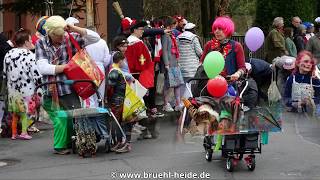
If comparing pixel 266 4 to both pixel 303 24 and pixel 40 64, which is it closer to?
pixel 303 24

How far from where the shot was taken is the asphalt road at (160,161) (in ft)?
24.3

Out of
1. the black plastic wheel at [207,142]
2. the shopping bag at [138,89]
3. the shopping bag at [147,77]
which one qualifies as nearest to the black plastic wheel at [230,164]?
the black plastic wheel at [207,142]

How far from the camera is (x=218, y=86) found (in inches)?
278

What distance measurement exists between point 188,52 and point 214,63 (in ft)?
16.7

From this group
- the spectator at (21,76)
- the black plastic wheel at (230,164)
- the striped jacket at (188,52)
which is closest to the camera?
the black plastic wheel at (230,164)

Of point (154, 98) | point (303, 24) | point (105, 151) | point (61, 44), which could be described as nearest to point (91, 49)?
point (61, 44)

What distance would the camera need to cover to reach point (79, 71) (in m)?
8.16

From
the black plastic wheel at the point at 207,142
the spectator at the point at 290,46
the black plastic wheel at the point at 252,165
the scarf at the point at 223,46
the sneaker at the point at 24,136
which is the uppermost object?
the scarf at the point at 223,46

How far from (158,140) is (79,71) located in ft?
7.10

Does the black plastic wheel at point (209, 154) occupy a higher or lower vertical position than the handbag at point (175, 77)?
lower

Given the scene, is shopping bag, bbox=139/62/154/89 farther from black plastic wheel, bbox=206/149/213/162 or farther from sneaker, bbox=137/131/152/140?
black plastic wheel, bbox=206/149/213/162

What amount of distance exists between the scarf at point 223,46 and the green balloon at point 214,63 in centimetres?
50

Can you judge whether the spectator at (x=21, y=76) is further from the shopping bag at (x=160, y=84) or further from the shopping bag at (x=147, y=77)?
the shopping bag at (x=160, y=84)

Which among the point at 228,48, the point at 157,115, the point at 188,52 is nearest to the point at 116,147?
the point at 228,48
